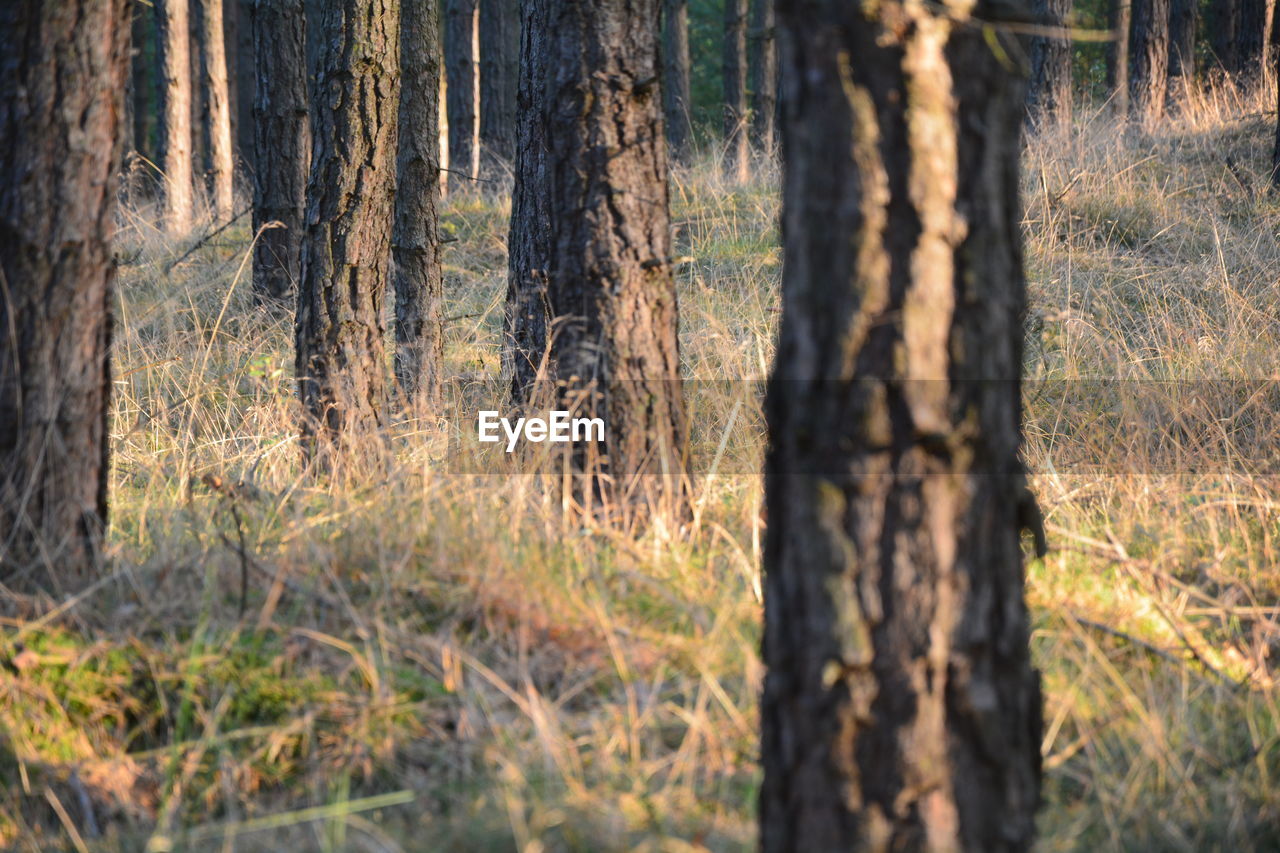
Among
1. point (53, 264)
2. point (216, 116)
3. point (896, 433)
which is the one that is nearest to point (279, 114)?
point (53, 264)

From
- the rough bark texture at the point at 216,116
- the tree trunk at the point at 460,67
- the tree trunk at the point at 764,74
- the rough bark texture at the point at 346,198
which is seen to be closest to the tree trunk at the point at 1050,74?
the tree trunk at the point at 764,74

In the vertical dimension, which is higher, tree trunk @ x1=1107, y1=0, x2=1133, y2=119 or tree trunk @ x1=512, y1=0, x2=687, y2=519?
tree trunk @ x1=1107, y1=0, x2=1133, y2=119

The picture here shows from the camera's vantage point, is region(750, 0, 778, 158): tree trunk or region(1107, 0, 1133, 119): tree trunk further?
region(1107, 0, 1133, 119): tree trunk

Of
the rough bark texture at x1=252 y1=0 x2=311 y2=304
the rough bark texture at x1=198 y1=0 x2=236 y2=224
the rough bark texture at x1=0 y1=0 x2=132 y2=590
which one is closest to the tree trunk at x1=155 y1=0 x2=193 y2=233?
the rough bark texture at x1=198 y1=0 x2=236 y2=224

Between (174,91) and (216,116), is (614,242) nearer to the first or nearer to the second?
(216,116)

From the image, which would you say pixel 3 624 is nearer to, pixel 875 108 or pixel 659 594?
pixel 659 594

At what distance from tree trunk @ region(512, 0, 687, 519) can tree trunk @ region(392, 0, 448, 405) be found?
7.86ft

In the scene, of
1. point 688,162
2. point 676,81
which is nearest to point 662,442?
point 688,162

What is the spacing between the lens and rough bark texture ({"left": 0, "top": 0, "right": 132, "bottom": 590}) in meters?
2.57

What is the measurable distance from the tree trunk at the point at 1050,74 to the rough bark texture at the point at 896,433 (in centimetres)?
903

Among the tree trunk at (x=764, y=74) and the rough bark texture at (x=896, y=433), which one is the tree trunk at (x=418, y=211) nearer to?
the rough bark texture at (x=896, y=433)

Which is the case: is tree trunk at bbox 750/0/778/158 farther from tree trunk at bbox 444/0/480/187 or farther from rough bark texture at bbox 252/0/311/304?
rough bark texture at bbox 252/0/311/304

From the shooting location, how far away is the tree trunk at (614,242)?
3338mm

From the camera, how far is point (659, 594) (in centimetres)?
282
